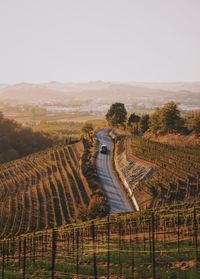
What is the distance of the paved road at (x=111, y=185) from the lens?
45091mm

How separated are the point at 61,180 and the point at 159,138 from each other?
26681mm

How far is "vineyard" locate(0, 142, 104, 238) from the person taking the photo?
42.8m

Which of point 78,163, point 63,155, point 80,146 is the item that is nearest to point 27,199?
point 78,163

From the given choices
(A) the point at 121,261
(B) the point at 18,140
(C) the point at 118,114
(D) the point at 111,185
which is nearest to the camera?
(A) the point at 121,261

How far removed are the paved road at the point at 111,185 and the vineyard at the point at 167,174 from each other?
1616 mm

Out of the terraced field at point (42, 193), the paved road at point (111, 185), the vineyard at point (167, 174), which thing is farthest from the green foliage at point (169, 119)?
the terraced field at point (42, 193)

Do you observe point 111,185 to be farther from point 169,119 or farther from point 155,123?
point 155,123

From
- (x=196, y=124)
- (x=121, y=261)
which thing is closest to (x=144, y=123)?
(x=196, y=124)

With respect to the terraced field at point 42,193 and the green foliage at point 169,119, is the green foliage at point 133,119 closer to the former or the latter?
the green foliage at point 169,119

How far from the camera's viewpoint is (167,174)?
50781mm

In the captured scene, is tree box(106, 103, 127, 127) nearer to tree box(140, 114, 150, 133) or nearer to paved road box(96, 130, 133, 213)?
tree box(140, 114, 150, 133)

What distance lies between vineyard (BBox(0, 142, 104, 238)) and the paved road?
226 centimetres

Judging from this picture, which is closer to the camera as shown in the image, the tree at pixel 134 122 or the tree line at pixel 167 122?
the tree line at pixel 167 122

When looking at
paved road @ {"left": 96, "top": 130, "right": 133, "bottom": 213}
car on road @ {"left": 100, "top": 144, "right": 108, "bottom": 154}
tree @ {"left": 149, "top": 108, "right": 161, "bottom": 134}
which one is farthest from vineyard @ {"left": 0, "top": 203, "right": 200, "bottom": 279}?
tree @ {"left": 149, "top": 108, "right": 161, "bottom": 134}
